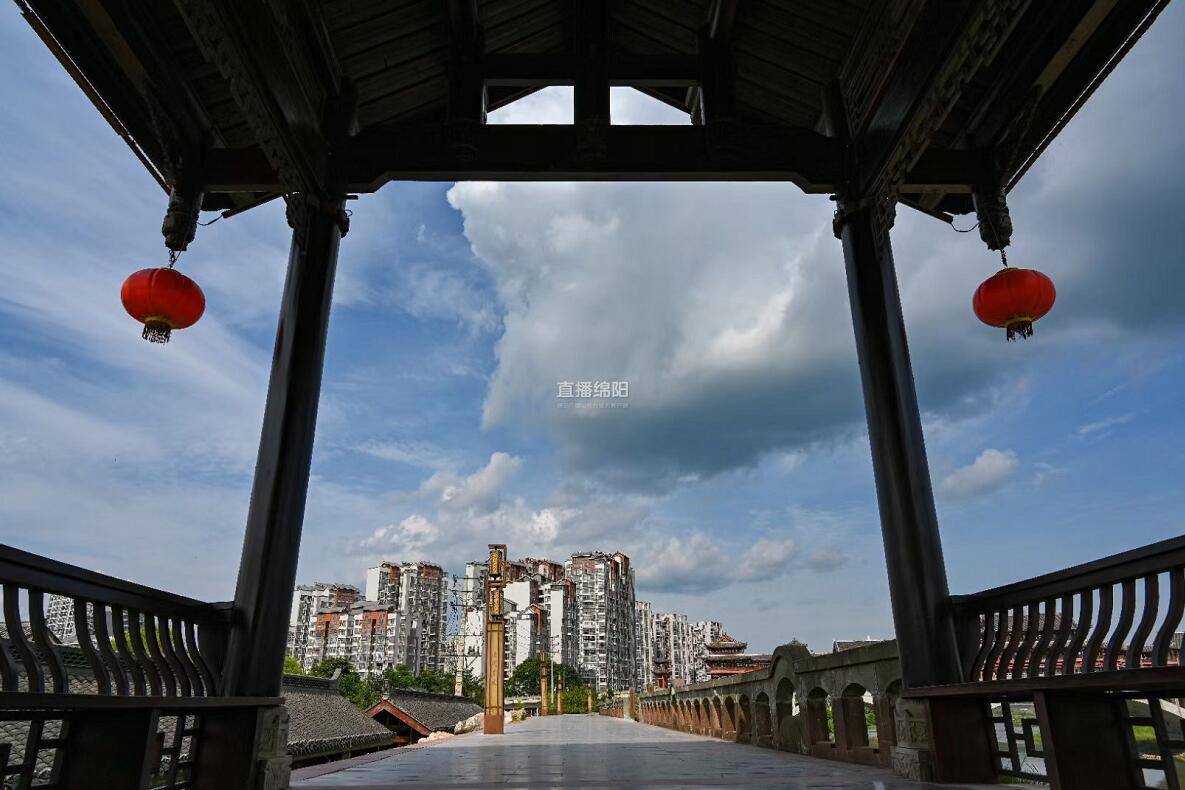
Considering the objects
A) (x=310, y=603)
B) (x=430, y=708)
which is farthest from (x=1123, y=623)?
(x=310, y=603)

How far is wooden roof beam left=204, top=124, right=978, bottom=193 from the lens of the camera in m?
4.57

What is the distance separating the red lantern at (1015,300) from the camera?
12.0 ft

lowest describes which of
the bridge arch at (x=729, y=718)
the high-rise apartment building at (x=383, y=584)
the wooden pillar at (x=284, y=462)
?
the bridge arch at (x=729, y=718)

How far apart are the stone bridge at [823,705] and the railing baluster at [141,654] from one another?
11.0ft

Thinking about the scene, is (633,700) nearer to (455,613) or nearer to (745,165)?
(745,165)

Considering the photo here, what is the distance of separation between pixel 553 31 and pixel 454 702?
28.3 metres

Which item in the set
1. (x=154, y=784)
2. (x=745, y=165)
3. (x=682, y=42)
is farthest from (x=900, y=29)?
(x=154, y=784)

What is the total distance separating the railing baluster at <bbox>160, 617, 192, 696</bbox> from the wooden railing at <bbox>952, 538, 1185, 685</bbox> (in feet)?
10.9

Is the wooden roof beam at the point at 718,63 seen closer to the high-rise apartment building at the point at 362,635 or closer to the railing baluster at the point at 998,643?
the railing baluster at the point at 998,643

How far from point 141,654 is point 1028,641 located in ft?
11.7

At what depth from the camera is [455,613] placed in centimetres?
6762

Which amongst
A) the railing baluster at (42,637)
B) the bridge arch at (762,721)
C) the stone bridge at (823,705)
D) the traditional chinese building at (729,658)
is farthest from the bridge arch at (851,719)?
the traditional chinese building at (729,658)

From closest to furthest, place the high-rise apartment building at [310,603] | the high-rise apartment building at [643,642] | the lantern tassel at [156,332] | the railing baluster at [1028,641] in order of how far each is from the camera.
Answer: the railing baluster at [1028,641] → the lantern tassel at [156,332] → the high-rise apartment building at [310,603] → the high-rise apartment building at [643,642]

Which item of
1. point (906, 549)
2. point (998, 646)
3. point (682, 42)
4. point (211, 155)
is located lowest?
point (998, 646)
